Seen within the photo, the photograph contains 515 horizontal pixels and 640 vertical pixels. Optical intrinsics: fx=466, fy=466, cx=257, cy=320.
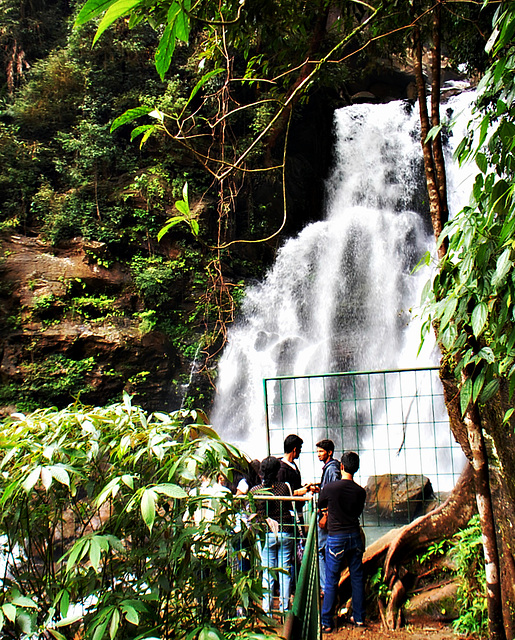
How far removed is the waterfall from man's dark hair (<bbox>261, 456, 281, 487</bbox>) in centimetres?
527

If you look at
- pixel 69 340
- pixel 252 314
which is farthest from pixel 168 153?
pixel 69 340

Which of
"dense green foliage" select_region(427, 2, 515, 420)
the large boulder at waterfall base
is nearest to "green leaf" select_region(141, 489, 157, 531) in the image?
"dense green foliage" select_region(427, 2, 515, 420)

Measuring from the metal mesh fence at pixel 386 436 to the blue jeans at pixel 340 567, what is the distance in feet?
6.29

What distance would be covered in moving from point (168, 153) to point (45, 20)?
18.5 feet

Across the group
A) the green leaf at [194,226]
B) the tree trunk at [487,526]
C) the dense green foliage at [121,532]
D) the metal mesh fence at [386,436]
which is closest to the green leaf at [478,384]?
the tree trunk at [487,526]

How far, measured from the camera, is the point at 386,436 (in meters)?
8.81

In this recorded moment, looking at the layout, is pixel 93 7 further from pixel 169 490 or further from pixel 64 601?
pixel 64 601

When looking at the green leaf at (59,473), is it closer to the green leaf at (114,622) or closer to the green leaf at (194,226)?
the green leaf at (114,622)

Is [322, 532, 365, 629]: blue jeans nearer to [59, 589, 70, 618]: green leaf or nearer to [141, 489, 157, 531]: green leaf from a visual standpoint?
[59, 589, 70, 618]: green leaf

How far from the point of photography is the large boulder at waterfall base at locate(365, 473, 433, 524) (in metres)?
5.52

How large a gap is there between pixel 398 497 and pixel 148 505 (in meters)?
5.10

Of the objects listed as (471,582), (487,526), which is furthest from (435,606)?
(487,526)

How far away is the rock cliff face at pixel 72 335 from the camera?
9.05 m

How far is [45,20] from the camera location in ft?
42.4
